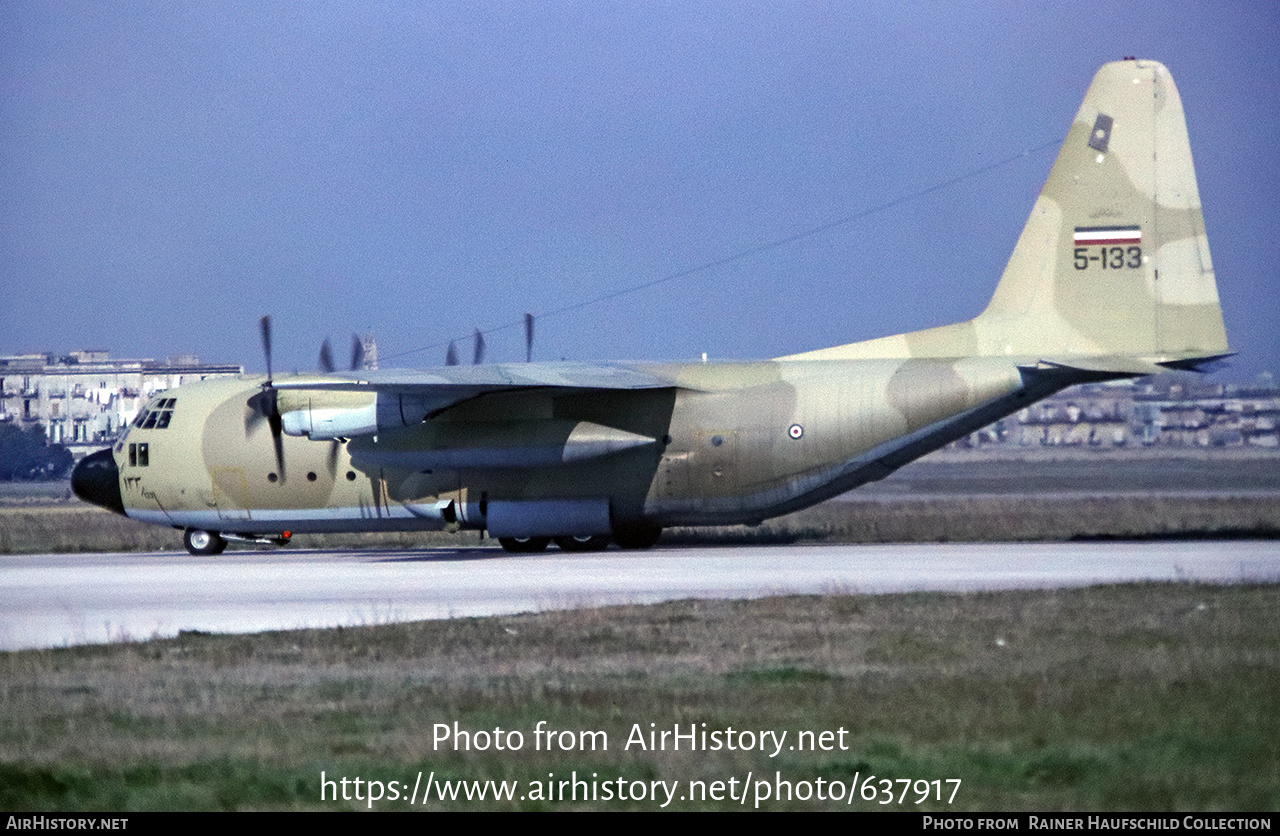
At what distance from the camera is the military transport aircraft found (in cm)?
2542

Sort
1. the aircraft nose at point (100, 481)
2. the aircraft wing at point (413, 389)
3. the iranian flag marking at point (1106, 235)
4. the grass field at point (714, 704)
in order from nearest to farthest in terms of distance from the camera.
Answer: the grass field at point (714, 704) → the aircraft wing at point (413, 389) → the iranian flag marking at point (1106, 235) → the aircraft nose at point (100, 481)

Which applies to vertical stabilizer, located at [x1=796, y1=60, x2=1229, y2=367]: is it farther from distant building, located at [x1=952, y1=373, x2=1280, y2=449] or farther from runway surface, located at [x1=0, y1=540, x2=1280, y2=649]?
distant building, located at [x1=952, y1=373, x2=1280, y2=449]

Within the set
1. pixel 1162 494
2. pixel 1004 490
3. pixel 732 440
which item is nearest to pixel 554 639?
pixel 732 440

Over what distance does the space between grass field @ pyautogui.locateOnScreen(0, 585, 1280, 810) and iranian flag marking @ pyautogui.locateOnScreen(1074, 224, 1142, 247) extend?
34.4 feet

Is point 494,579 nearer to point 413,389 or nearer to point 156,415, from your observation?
point 413,389

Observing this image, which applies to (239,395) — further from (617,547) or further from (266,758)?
(266,758)

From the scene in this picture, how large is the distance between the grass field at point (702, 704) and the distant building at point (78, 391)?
4993 cm

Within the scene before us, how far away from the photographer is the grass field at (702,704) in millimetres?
8523

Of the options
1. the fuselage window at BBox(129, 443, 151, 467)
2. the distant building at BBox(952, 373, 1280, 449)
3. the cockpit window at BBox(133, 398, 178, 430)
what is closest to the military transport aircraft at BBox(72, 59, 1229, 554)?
the cockpit window at BBox(133, 398, 178, 430)

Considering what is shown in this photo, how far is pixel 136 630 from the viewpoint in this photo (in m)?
16.3

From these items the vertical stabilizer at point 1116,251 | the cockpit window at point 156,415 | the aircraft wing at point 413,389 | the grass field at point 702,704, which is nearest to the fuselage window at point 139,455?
the cockpit window at point 156,415

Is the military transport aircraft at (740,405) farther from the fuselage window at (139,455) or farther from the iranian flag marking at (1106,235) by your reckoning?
the fuselage window at (139,455)

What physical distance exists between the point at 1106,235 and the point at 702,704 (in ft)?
58.2

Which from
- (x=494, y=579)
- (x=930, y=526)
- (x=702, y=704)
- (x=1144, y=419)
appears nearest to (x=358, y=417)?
(x=494, y=579)
